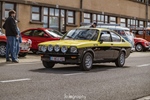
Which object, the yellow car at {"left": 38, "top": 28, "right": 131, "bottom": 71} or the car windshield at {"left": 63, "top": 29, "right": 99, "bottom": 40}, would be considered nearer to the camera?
the yellow car at {"left": 38, "top": 28, "right": 131, "bottom": 71}

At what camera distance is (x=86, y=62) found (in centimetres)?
1284

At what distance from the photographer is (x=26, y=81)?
962 cm

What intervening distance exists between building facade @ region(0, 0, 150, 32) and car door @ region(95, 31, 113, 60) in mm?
14579

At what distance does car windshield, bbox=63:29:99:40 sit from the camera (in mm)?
13613

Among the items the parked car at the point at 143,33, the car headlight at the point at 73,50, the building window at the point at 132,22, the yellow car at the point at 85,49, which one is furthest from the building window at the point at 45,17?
the car headlight at the point at 73,50

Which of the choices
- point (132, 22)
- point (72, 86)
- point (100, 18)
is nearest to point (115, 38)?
point (72, 86)

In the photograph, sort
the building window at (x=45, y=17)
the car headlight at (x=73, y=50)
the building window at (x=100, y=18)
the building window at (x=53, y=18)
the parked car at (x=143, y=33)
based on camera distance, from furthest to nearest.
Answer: the building window at (x=100, y=18)
the parked car at (x=143, y=33)
the building window at (x=53, y=18)
the building window at (x=45, y=17)
the car headlight at (x=73, y=50)

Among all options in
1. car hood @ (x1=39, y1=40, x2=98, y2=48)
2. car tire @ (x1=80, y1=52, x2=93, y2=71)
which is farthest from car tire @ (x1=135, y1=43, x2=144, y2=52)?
car tire @ (x1=80, y1=52, x2=93, y2=71)

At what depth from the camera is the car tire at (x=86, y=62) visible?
12.7m

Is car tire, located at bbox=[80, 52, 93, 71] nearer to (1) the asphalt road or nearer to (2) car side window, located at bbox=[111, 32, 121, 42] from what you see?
(1) the asphalt road

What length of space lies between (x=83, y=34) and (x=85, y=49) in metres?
1.16

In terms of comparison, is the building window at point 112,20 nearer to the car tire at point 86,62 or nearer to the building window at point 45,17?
the building window at point 45,17

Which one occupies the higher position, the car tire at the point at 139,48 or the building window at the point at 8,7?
the building window at the point at 8,7

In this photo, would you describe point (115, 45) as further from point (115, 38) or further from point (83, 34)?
point (83, 34)
